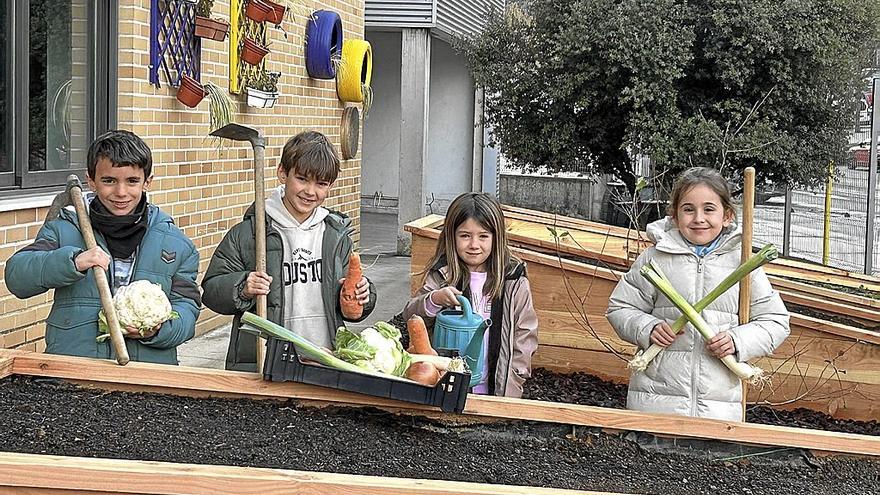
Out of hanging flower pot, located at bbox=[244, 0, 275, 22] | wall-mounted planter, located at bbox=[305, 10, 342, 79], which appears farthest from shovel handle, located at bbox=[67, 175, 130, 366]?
wall-mounted planter, located at bbox=[305, 10, 342, 79]

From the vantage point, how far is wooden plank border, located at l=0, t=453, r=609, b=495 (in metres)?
2.17

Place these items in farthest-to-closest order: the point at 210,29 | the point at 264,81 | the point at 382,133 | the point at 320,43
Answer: the point at 382,133 → the point at 320,43 → the point at 264,81 → the point at 210,29

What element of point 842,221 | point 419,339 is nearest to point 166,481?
point 419,339

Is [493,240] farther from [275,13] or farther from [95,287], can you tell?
[275,13]

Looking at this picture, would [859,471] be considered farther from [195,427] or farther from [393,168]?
[393,168]

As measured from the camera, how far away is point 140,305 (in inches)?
129

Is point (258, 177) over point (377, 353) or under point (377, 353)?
over

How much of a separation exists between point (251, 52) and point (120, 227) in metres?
4.47

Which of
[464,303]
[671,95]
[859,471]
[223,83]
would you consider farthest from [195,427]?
[671,95]

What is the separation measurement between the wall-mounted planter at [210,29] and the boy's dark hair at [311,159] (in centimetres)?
349

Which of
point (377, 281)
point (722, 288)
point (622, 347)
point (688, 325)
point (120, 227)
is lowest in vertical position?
point (377, 281)

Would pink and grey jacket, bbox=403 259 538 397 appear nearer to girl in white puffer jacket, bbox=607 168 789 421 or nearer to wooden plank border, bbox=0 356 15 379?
girl in white puffer jacket, bbox=607 168 789 421

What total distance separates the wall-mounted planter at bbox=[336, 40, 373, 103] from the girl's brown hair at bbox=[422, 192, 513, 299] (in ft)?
22.5

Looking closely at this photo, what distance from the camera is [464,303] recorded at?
3.32m
